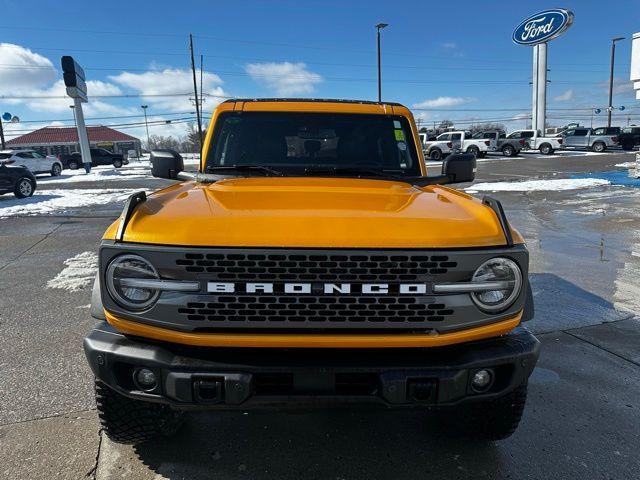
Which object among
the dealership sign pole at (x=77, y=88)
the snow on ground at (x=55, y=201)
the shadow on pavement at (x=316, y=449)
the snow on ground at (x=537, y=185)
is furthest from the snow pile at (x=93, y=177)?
the shadow on pavement at (x=316, y=449)

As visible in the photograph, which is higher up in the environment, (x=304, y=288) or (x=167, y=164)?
(x=167, y=164)

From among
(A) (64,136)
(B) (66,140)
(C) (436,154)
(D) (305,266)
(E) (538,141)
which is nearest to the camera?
(D) (305,266)

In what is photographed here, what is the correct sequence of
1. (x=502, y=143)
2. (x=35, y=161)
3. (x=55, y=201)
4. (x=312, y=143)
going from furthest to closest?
(x=502, y=143) → (x=35, y=161) → (x=55, y=201) → (x=312, y=143)

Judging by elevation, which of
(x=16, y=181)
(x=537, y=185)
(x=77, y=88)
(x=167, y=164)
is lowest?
(x=537, y=185)

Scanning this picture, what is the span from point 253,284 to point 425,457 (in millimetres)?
1390

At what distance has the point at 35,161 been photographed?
27.2 meters

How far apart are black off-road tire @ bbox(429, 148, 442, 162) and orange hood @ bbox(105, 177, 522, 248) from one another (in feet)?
107

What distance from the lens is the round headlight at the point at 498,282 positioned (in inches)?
80.2

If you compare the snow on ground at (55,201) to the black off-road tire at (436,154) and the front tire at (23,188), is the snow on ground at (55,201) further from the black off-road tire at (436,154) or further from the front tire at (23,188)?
the black off-road tire at (436,154)

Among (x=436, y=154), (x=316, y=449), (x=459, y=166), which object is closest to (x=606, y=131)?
(x=436, y=154)

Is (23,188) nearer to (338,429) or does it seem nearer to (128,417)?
(128,417)

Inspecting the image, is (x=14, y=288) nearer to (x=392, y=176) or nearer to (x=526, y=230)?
(x=392, y=176)

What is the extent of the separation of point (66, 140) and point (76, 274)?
8078 cm

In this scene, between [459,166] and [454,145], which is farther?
[454,145]
